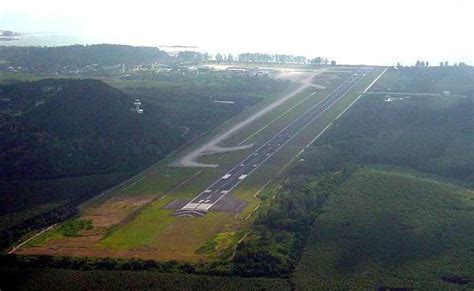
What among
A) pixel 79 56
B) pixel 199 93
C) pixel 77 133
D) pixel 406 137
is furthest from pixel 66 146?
pixel 79 56

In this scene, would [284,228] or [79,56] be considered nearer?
[284,228]

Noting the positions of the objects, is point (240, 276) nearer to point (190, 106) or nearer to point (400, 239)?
point (400, 239)

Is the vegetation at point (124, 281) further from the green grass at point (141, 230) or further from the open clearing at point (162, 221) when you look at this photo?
the green grass at point (141, 230)

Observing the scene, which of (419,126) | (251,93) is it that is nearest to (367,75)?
(251,93)

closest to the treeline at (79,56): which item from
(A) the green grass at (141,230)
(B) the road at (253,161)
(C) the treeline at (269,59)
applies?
(C) the treeline at (269,59)

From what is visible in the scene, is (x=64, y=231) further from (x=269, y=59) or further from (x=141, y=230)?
(x=269, y=59)

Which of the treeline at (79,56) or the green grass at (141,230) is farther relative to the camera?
the treeline at (79,56)
